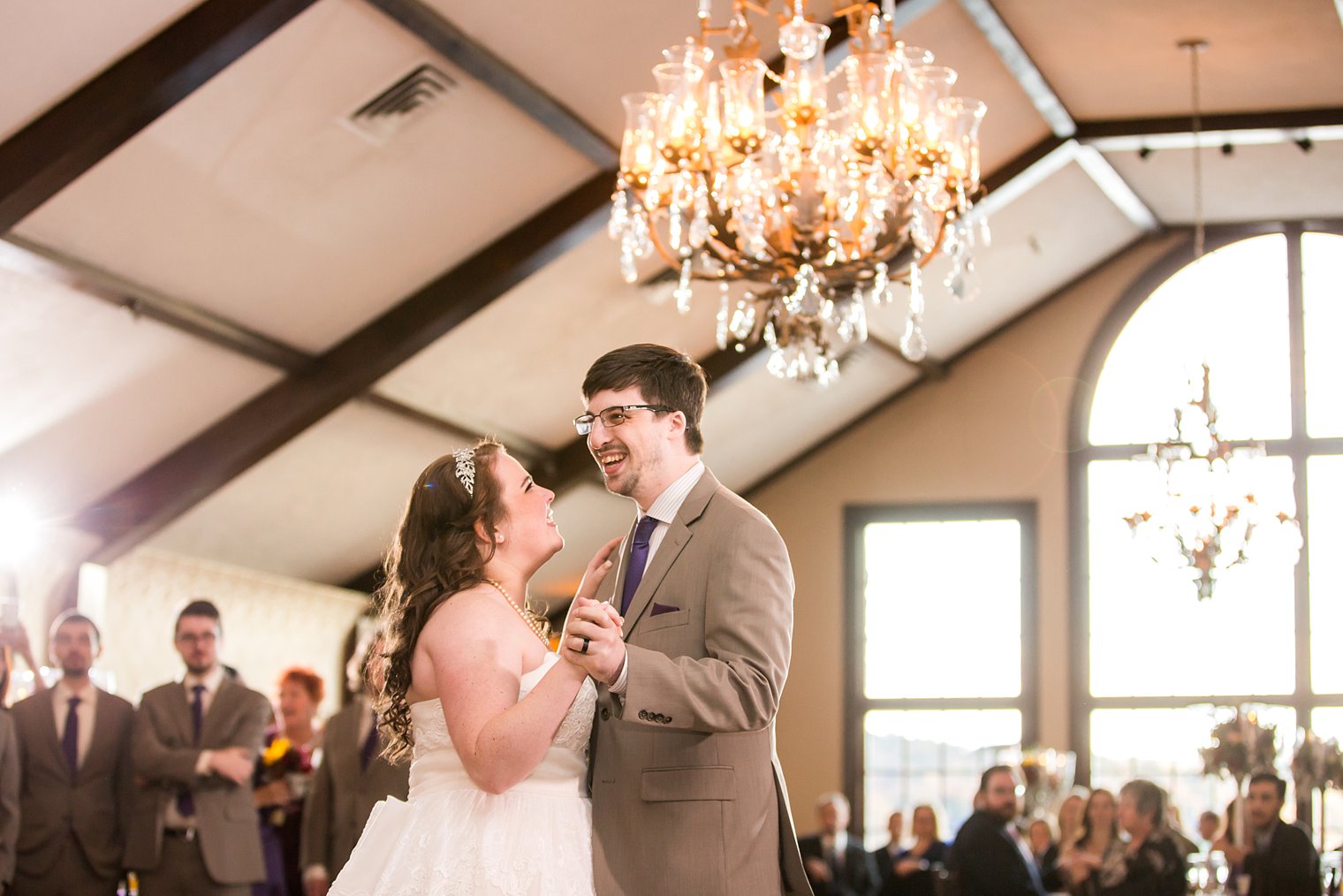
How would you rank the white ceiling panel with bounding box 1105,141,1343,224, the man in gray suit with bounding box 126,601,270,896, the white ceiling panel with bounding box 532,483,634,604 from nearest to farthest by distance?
the man in gray suit with bounding box 126,601,270,896, the white ceiling panel with bounding box 1105,141,1343,224, the white ceiling panel with bounding box 532,483,634,604

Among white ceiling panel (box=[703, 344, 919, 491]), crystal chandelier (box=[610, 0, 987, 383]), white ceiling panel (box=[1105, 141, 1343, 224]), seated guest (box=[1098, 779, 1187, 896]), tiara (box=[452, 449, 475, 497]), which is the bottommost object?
seated guest (box=[1098, 779, 1187, 896])

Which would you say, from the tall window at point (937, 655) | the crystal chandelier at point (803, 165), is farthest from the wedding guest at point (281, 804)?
the tall window at point (937, 655)

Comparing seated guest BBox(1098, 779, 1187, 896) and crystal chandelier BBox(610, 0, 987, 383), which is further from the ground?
crystal chandelier BBox(610, 0, 987, 383)

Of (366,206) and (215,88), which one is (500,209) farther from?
(215,88)

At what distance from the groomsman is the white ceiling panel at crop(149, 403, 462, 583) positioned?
3.24m

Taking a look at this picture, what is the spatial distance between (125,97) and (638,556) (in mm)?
4140

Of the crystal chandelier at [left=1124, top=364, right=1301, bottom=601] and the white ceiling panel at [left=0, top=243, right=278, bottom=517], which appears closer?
the white ceiling panel at [left=0, top=243, right=278, bottom=517]

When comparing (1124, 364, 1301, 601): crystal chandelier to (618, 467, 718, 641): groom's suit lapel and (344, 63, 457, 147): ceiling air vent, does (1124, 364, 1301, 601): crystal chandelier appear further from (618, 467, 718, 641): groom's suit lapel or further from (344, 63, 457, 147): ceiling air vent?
(618, 467, 718, 641): groom's suit lapel

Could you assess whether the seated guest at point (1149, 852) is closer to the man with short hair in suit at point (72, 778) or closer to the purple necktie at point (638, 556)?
the man with short hair in suit at point (72, 778)

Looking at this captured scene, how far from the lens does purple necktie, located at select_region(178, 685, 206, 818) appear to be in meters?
5.84

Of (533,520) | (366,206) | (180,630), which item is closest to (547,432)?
(366,206)

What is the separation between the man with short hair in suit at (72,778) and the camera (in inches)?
229

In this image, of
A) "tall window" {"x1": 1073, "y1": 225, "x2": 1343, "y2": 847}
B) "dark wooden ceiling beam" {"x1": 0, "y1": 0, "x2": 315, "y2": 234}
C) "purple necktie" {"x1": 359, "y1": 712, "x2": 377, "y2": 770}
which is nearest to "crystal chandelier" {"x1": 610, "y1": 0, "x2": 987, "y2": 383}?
"dark wooden ceiling beam" {"x1": 0, "y1": 0, "x2": 315, "y2": 234}

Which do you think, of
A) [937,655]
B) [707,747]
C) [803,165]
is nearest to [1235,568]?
[937,655]
